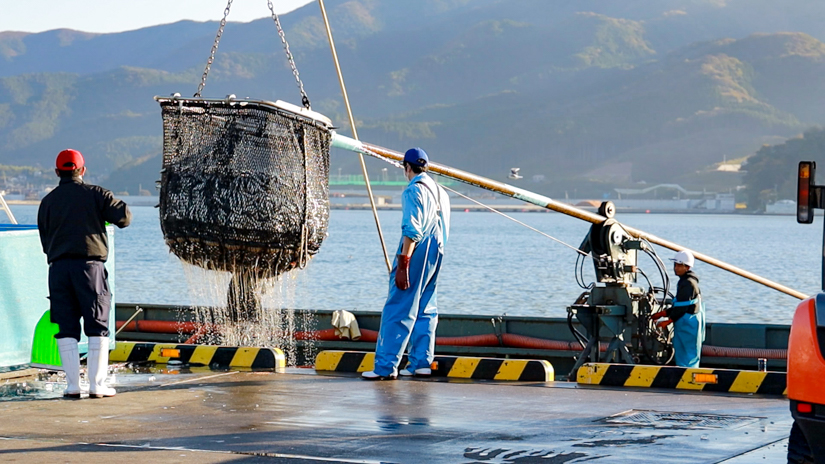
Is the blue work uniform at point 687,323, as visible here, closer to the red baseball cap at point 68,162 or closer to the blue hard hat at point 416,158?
the blue hard hat at point 416,158

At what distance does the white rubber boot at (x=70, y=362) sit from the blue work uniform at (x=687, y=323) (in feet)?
20.8

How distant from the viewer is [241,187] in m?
8.52

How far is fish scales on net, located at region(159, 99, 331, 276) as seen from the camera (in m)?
8.48

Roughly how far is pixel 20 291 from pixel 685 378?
201 inches

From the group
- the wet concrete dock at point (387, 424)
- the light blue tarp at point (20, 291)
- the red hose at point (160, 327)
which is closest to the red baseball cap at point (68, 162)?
the light blue tarp at point (20, 291)

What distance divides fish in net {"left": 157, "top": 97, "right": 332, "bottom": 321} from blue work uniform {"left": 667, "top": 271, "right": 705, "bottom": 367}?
440cm

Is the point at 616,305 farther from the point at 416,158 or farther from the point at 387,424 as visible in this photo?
the point at 387,424

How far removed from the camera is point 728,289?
172 feet

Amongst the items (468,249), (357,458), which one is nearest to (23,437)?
(357,458)

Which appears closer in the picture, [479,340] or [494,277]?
[479,340]

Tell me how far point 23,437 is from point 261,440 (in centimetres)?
133

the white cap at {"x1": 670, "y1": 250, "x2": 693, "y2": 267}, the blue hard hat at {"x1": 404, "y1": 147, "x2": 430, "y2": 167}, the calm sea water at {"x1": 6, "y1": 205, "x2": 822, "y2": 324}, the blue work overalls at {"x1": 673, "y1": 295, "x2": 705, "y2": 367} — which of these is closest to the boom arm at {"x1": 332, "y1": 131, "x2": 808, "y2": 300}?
the white cap at {"x1": 670, "y1": 250, "x2": 693, "y2": 267}

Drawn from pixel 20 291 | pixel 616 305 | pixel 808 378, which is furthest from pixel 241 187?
pixel 808 378

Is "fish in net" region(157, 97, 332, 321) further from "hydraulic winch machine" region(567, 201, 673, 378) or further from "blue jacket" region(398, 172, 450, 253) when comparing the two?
"hydraulic winch machine" region(567, 201, 673, 378)
